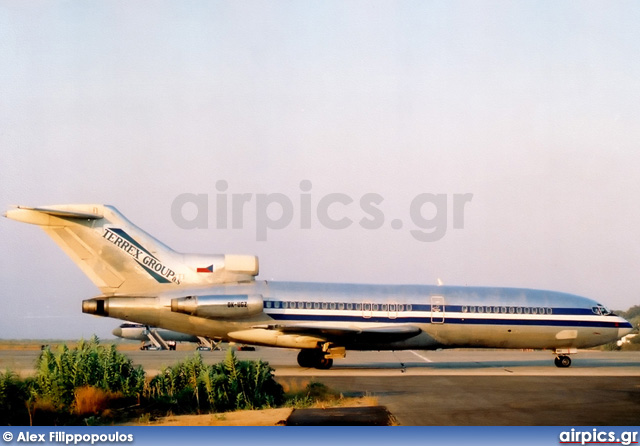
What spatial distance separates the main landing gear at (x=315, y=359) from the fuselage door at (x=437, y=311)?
368cm

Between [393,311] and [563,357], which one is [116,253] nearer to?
[393,311]

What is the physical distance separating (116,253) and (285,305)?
5.40 metres

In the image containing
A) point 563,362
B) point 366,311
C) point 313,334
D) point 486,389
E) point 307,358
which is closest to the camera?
point 486,389

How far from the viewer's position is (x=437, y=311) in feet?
74.4

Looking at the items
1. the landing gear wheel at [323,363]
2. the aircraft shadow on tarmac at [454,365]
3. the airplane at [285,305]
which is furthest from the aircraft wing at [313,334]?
the aircraft shadow on tarmac at [454,365]

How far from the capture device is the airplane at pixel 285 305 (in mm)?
20453

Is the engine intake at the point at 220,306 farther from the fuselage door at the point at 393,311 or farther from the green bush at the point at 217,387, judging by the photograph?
the green bush at the point at 217,387

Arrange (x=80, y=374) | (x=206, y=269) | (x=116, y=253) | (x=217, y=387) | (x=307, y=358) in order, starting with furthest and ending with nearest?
(x=307, y=358), (x=206, y=269), (x=116, y=253), (x=217, y=387), (x=80, y=374)

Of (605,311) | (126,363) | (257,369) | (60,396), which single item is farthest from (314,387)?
(605,311)

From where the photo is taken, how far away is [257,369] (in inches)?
567

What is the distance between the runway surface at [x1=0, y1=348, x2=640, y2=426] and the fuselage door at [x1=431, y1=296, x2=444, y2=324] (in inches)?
64.9

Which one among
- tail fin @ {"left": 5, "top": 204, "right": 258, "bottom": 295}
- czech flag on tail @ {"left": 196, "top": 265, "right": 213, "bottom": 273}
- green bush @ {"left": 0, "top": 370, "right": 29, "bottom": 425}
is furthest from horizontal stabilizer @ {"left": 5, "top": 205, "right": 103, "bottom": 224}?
green bush @ {"left": 0, "top": 370, "right": 29, "bottom": 425}

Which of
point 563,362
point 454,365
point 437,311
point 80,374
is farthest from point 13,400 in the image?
point 563,362

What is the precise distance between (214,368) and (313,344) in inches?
295
